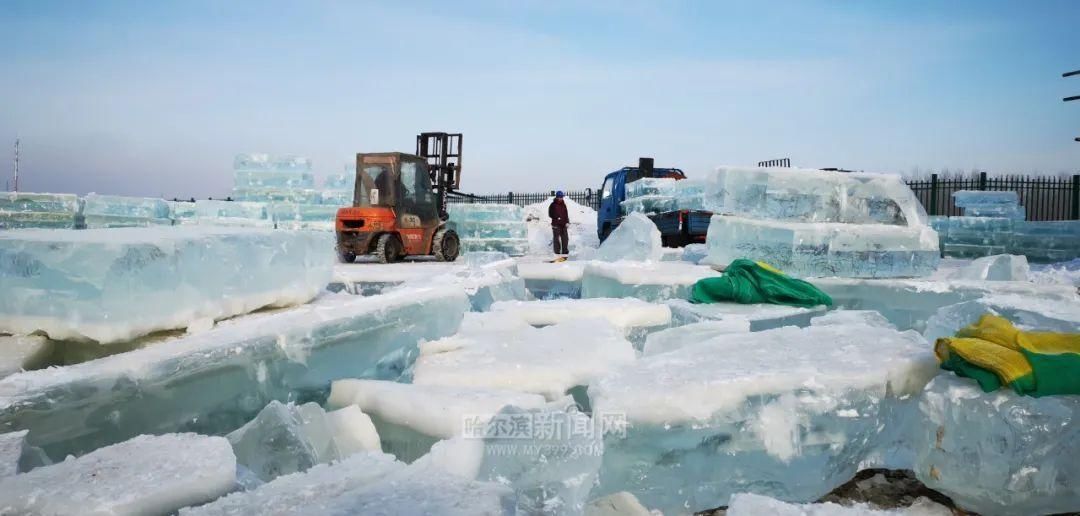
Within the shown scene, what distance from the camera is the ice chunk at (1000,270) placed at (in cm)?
704

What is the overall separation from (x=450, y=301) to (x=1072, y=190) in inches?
867

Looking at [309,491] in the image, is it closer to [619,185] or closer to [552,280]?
[552,280]

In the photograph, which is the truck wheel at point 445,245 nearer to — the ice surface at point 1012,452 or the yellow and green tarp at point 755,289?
the yellow and green tarp at point 755,289

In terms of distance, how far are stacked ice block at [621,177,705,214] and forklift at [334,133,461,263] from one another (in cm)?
484

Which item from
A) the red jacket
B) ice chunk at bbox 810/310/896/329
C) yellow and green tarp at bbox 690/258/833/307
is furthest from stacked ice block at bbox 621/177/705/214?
ice chunk at bbox 810/310/896/329

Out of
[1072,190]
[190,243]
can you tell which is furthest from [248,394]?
[1072,190]

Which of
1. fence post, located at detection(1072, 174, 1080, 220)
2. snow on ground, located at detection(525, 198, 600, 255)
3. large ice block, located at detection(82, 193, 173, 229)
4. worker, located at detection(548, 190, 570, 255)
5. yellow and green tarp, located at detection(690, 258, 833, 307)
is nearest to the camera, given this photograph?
yellow and green tarp, located at detection(690, 258, 833, 307)

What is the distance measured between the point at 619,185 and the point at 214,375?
1376cm

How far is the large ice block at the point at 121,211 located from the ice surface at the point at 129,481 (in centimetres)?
1337

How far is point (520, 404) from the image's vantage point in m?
2.27

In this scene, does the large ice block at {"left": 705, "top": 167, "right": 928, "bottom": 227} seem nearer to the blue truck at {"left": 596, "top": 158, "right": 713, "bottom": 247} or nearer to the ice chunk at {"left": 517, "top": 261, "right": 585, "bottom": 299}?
the ice chunk at {"left": 517, "top": 261, "right": 585, "bottom": 299}

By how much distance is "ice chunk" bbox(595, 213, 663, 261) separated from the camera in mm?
8906

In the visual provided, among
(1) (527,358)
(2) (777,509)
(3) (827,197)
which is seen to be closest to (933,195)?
(3) (827,197)

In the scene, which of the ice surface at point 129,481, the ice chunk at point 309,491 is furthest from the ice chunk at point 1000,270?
the ice surface at point 129,481
